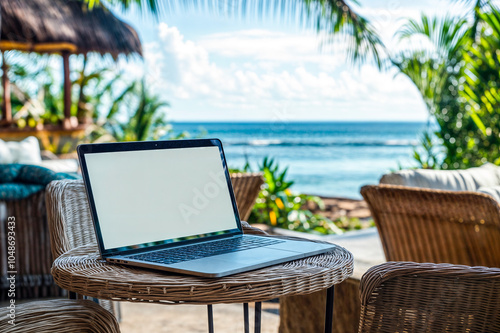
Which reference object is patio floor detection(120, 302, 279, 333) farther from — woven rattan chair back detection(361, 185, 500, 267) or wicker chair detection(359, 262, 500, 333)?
wicker chair detection(359, 262, 500, 333)

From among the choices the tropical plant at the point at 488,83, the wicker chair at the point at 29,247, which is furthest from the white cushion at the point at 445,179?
the wicker chair at the point at 29,247

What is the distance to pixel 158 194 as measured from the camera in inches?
41.8

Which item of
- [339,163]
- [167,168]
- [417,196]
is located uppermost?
[167,168]

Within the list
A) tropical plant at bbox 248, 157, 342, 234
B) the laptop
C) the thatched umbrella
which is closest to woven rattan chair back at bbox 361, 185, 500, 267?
the laptop

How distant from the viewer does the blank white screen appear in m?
0.99

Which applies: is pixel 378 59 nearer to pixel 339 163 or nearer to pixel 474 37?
pixel 474 37

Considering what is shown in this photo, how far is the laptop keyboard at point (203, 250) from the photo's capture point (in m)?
0.93

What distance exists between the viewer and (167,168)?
1.10 meters

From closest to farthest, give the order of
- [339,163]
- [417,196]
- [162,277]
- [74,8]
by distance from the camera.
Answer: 1. [162,277]
2. [417,196]
3. [74,8]
4. [339,163]

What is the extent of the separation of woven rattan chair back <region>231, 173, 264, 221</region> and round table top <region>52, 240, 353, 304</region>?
1958 millimetres

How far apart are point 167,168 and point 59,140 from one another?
286 inches

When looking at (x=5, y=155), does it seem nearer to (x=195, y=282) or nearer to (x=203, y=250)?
(x=203, y=250)

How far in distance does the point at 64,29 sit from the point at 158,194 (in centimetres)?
595

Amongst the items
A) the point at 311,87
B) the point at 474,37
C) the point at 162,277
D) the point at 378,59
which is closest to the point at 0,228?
the point at 162,277
